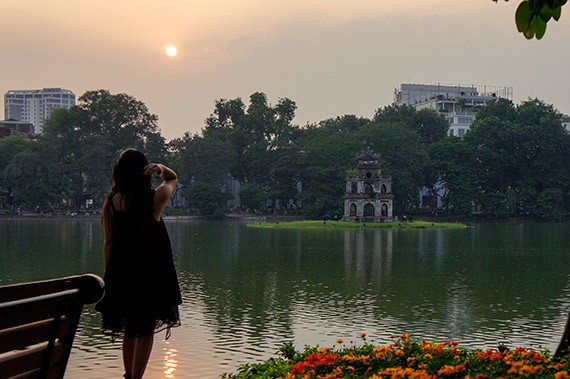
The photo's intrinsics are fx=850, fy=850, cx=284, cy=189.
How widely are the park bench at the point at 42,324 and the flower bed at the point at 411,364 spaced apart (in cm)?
227

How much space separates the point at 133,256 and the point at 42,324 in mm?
2124

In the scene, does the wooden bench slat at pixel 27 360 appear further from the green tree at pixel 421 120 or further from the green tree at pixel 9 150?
the green tree at pixel 421 120

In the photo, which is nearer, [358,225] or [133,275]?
[133,275]

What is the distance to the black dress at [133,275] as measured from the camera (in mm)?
6176

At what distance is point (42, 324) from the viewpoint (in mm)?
4066

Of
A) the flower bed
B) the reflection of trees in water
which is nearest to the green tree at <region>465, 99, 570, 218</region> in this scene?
the reflection of trees in water

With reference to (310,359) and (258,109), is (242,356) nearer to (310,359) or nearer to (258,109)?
(310,359)

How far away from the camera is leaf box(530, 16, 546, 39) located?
4.51 m

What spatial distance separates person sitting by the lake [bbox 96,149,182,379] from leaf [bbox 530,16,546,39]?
9.48ft

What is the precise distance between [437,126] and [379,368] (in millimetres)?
90518

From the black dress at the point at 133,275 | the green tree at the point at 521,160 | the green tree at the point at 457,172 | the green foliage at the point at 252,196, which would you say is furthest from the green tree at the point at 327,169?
the black dress at the point at 133,275

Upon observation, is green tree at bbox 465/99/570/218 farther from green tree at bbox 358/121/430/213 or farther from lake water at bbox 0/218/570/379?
lake water at bbox 0/218/570/379

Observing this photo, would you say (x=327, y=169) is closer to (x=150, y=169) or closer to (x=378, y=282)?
(x=378, y=282)

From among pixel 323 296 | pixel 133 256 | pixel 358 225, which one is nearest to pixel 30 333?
pixel 133 256
